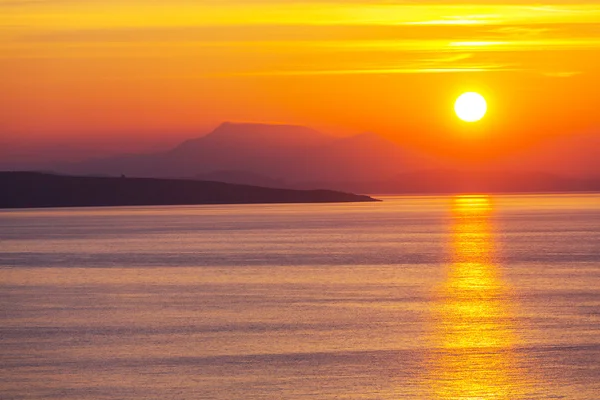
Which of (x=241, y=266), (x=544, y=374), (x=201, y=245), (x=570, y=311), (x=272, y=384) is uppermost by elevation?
(x=201, y=245)

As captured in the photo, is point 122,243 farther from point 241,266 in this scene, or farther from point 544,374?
point 544,374

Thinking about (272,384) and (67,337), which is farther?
(67,337)

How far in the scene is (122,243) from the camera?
277ft

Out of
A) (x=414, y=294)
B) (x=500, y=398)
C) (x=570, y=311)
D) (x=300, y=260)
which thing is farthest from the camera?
(x=300, y=260)

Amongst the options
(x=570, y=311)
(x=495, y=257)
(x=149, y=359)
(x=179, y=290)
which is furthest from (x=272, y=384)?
(x=495, y=257)

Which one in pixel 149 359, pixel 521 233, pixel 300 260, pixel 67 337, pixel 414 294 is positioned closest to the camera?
pixel 149 359

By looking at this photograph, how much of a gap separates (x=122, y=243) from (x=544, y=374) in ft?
210

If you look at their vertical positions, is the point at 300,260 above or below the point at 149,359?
above

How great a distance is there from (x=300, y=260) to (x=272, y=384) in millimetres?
37568

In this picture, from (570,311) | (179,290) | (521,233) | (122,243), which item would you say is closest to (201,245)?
(122,243)

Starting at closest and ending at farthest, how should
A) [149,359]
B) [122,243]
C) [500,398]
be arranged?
[500,398]
[149,359]
[122,243]

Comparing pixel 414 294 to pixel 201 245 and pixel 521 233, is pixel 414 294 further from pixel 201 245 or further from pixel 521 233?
pixel 521 233

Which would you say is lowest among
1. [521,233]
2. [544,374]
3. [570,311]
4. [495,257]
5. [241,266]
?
[544,374]

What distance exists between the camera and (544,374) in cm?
2272
